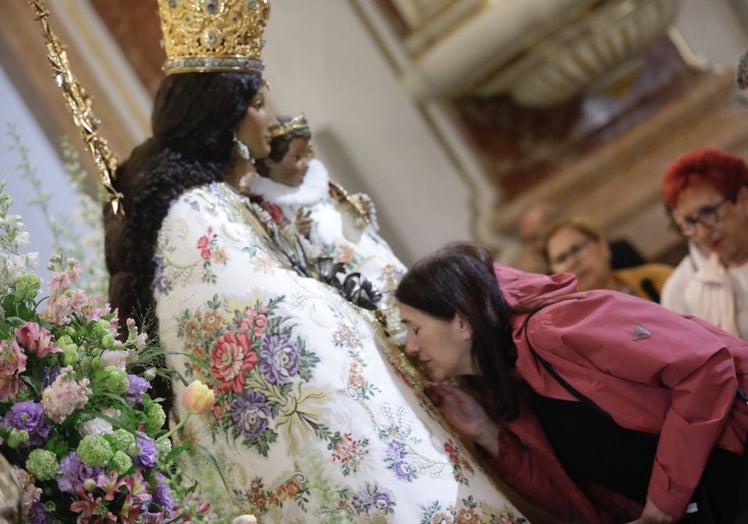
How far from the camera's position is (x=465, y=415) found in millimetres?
1827

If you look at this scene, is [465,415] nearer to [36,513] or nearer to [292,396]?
[292,396]

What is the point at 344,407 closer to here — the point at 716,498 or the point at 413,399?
the point at 413,399

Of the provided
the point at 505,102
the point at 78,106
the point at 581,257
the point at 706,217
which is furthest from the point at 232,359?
the point at 505,102

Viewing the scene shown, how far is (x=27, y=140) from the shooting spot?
2617 millimetres

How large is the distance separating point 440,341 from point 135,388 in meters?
0.54

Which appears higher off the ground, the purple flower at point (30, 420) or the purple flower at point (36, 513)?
the purple flower at point (30, 420)

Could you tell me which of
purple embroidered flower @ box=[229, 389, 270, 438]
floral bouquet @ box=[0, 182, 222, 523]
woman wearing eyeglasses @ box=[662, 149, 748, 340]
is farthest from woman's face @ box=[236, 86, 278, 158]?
woman wearing eyeglasses @ box=[662, 149, 748, 340]

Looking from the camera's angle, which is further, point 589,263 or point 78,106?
point 589,263

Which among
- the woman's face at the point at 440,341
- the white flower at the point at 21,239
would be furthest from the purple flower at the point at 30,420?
the woman's face at the point at 440,341

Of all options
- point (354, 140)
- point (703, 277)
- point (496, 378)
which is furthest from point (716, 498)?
point (354, 140)

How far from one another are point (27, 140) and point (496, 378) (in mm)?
1459

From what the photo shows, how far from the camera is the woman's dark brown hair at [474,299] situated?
1.69 metres

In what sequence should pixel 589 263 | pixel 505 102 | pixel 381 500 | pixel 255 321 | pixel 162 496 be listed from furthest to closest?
pixel 505 102 → pixel 589 263 → pixel 255 321 → pixel 381 500 → pixel 162 496

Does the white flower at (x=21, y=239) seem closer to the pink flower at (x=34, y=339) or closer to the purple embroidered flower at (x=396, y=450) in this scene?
the pink flower at (x=34, y=339)
